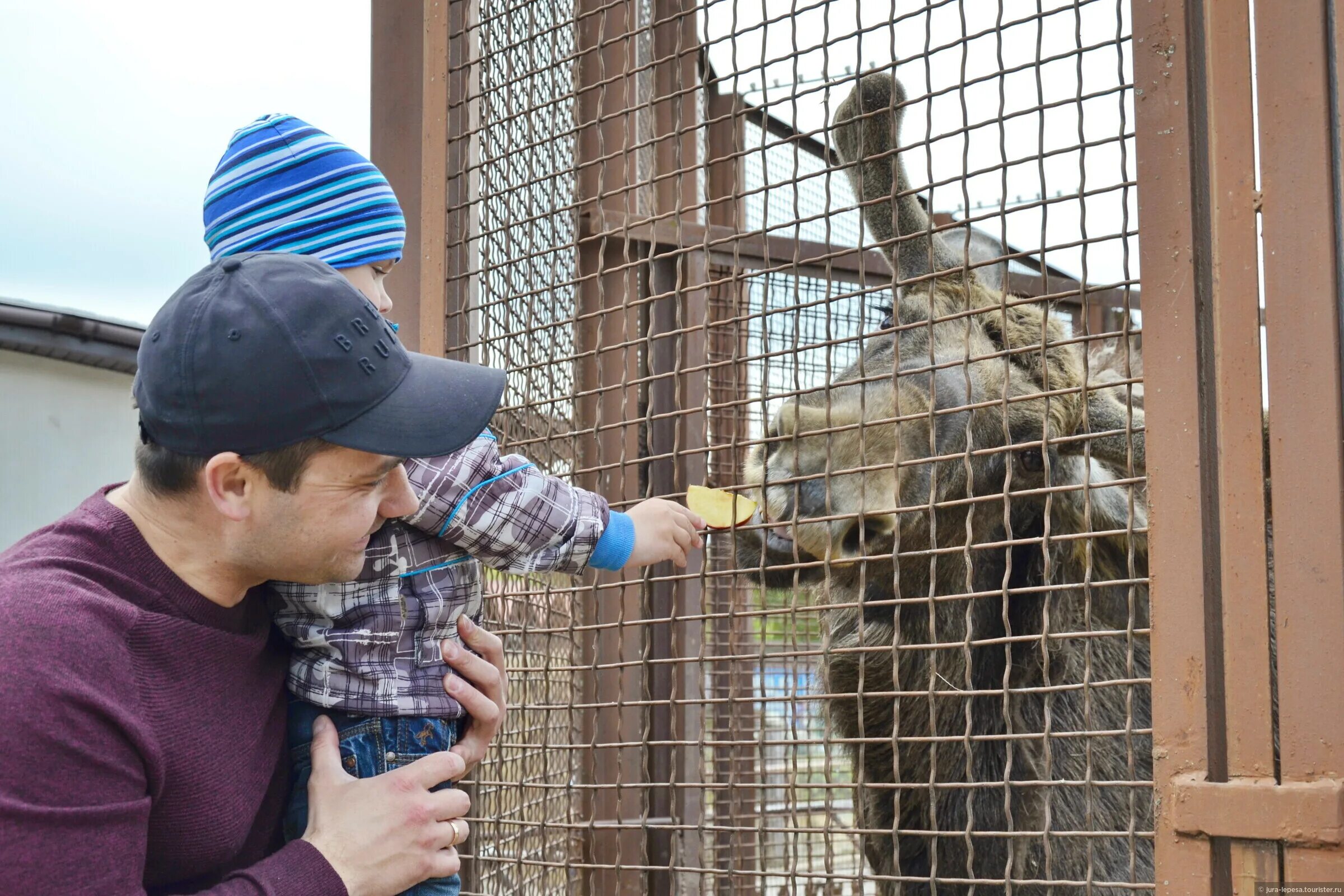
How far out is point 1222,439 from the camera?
192 cm

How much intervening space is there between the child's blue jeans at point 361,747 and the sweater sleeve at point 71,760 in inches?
17.3

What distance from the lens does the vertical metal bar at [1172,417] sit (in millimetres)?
1901

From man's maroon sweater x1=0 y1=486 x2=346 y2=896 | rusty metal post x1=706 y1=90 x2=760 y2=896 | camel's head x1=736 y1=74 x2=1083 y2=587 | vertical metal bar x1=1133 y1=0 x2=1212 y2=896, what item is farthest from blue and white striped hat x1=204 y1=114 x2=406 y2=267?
rusty metal post x1=706 y1=90 x2=760 y2=896

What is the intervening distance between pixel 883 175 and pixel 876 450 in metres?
1.01

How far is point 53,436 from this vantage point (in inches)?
Result: 323

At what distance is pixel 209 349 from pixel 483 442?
0.70 m

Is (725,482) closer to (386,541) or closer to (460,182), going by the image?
(460,182)

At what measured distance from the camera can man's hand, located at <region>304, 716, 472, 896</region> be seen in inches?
73.0

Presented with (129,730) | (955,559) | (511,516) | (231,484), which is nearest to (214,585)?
(231,484)

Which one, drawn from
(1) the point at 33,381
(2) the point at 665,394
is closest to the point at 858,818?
(2) the point at 665,394

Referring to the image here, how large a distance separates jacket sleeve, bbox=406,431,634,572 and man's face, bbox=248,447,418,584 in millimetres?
308

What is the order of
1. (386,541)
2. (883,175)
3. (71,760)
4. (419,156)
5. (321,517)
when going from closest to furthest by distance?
(71,760), (321,517), (386,541), (419,156), (883,175)

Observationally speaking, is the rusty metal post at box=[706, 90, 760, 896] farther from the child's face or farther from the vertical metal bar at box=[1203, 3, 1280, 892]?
the vertical metal bar at box=[1203, 3, 1280, 892]

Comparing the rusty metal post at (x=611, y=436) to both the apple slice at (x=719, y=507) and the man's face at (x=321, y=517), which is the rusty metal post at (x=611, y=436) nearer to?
the apple slice at (x=719, y=507)
